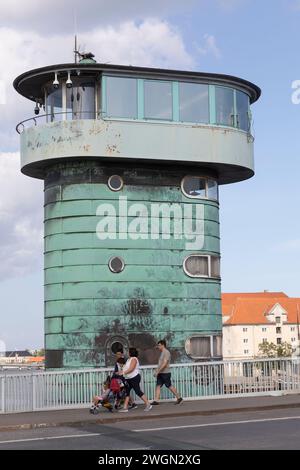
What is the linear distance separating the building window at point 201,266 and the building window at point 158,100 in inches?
169

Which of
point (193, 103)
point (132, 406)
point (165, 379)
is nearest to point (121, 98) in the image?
point (193, 103)

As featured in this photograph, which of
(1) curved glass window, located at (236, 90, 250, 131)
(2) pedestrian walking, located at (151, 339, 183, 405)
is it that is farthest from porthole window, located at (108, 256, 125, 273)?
(1) curved glass window, located at (236, 90, 250, 131)

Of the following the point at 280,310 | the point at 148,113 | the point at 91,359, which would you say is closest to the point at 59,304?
the point at 91,359

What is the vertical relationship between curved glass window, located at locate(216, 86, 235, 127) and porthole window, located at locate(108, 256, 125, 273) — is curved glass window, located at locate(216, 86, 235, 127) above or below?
above

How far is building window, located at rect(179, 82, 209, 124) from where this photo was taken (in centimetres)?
2545

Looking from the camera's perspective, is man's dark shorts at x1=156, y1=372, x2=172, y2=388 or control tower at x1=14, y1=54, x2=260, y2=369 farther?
control tower at x1=14, y1=54, x2=260, y2=369

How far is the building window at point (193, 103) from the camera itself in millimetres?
25453

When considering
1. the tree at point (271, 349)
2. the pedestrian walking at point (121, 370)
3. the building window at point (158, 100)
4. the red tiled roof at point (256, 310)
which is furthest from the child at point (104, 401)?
the red tiled roof at point (256, 310)

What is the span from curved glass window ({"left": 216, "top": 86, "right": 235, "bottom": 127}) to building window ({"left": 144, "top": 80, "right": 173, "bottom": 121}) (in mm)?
1603

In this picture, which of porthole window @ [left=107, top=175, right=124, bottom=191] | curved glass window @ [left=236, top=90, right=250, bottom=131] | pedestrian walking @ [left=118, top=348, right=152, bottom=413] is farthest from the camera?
curved glass window @ [left=236, top=90, right=250, bottom=131]

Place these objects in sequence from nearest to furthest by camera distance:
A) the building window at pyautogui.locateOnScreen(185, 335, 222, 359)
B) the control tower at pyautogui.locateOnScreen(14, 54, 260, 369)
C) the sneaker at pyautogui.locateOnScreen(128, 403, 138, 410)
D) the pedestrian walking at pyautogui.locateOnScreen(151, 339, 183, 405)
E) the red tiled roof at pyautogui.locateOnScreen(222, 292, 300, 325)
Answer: the sneaker at pyautogui.locateOnScreen(128, 403, 138, 410) → the pedestrian walking at pyautogui.locateOnScreen(151, 339, 183, 405) → the control tower at pyautogui.locateOnScreen(14, 54, 260, 369) → the building window at pyautogui.locateOnScreen(185, 335, 222, 359) → the red tiled roof at pyautogui.locateOnScreen(222, 292, 300, 325)

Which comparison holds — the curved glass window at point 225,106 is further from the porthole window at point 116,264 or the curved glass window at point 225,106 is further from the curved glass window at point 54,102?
the porthole window at point 116,264

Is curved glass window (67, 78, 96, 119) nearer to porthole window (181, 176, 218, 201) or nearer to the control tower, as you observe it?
the control tower
